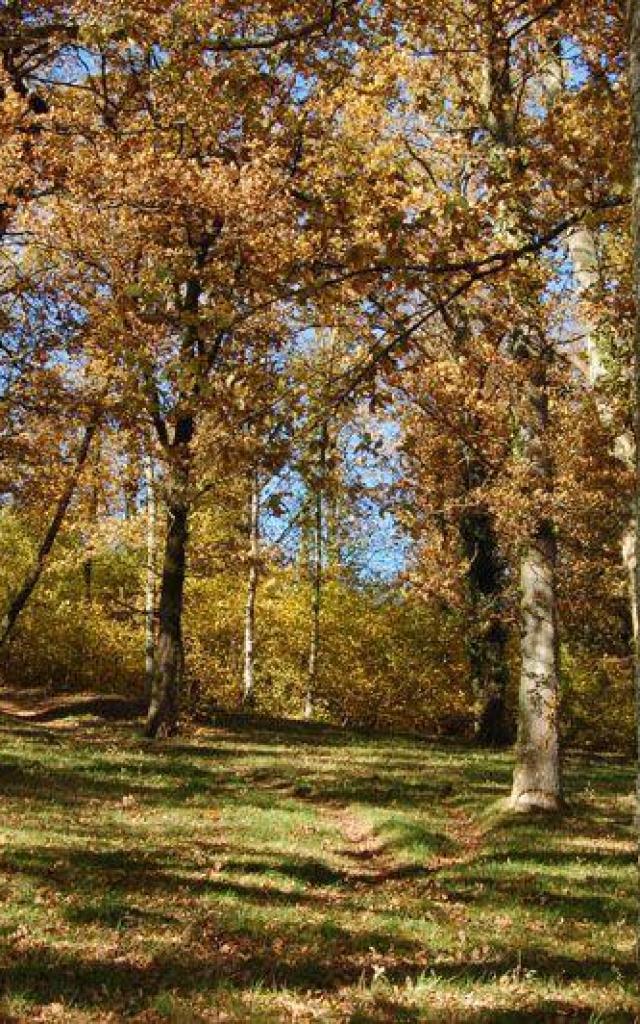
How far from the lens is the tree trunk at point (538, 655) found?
49.9 ft

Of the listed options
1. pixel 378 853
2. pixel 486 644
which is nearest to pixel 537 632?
pixel 378 853

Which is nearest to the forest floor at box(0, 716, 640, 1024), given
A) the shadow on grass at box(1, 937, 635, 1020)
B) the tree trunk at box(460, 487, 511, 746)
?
the shadow on grass at box(1, 937, 635, 1020)

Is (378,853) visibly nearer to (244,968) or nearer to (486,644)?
(244,968)

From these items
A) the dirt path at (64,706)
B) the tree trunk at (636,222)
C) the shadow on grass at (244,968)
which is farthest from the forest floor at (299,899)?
the dirt path at (64,706)

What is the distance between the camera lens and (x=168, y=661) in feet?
77.3

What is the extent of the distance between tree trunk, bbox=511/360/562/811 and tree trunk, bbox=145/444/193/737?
10.2 m

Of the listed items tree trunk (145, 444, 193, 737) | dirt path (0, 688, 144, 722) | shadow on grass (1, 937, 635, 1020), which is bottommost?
shadow on grass (1, 937, 635, 1020)

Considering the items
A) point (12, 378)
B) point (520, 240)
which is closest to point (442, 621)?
point (12, 378)

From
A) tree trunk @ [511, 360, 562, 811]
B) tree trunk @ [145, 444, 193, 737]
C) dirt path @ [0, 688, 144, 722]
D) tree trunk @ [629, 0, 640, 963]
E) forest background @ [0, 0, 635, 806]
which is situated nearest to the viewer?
tree trunk @ [629, 0, 640, 963]

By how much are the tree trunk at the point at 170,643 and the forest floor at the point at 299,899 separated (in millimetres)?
4570

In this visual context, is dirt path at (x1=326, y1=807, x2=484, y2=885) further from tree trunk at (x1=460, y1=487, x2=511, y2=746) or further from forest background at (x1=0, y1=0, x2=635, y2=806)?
tree trunk at (x1=460, y1=487, x2=511, y2=746)

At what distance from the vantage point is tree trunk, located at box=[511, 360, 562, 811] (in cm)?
1520

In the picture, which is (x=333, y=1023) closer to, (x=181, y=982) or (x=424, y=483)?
(x=181, y=982)

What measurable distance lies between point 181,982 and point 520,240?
34.2 ft
